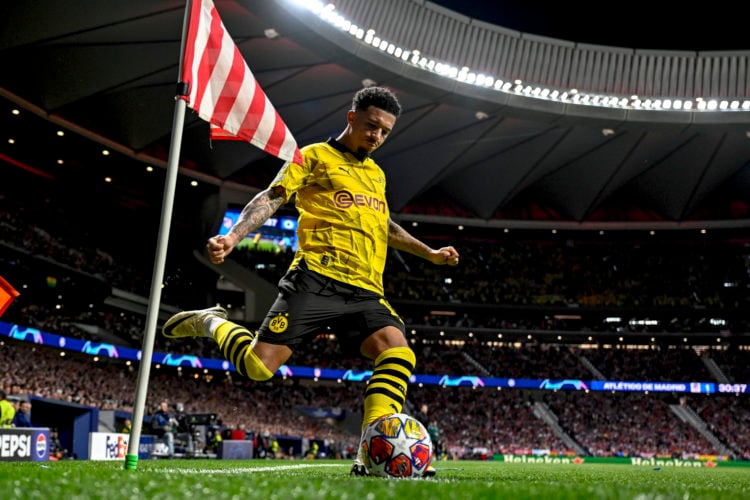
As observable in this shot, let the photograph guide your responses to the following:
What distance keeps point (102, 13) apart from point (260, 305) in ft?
69.6

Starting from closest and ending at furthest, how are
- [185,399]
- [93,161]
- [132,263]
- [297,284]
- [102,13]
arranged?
[297,284], [102,13], [93,161], [185,399], [132,263]

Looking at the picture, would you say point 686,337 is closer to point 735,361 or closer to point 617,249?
point 735,361

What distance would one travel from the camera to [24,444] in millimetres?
11500

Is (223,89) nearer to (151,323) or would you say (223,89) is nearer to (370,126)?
(370,126)

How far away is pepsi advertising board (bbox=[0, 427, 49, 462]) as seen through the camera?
11070 millimetres

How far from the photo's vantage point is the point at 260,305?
41625mm

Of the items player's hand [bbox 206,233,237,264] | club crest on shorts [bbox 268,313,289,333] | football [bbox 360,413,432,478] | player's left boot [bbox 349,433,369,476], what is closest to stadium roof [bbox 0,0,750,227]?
club crest on shorts [bbox 268,313,289,333]

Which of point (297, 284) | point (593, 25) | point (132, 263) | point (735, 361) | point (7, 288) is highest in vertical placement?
point (593, 25)

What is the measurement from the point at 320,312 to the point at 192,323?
3.81 ft

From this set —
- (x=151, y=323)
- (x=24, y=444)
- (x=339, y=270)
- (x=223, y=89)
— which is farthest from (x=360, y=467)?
(x=24, y=444)

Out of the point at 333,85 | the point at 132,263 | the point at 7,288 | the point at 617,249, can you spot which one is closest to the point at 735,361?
the point at 617,249

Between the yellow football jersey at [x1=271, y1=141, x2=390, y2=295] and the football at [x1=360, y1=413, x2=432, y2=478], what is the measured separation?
3.20ft

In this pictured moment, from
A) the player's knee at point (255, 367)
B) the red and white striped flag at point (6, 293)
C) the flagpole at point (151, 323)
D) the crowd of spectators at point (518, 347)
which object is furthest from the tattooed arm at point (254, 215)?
the crowd of spectators at point (518, 347)

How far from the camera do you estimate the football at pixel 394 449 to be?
442cm
